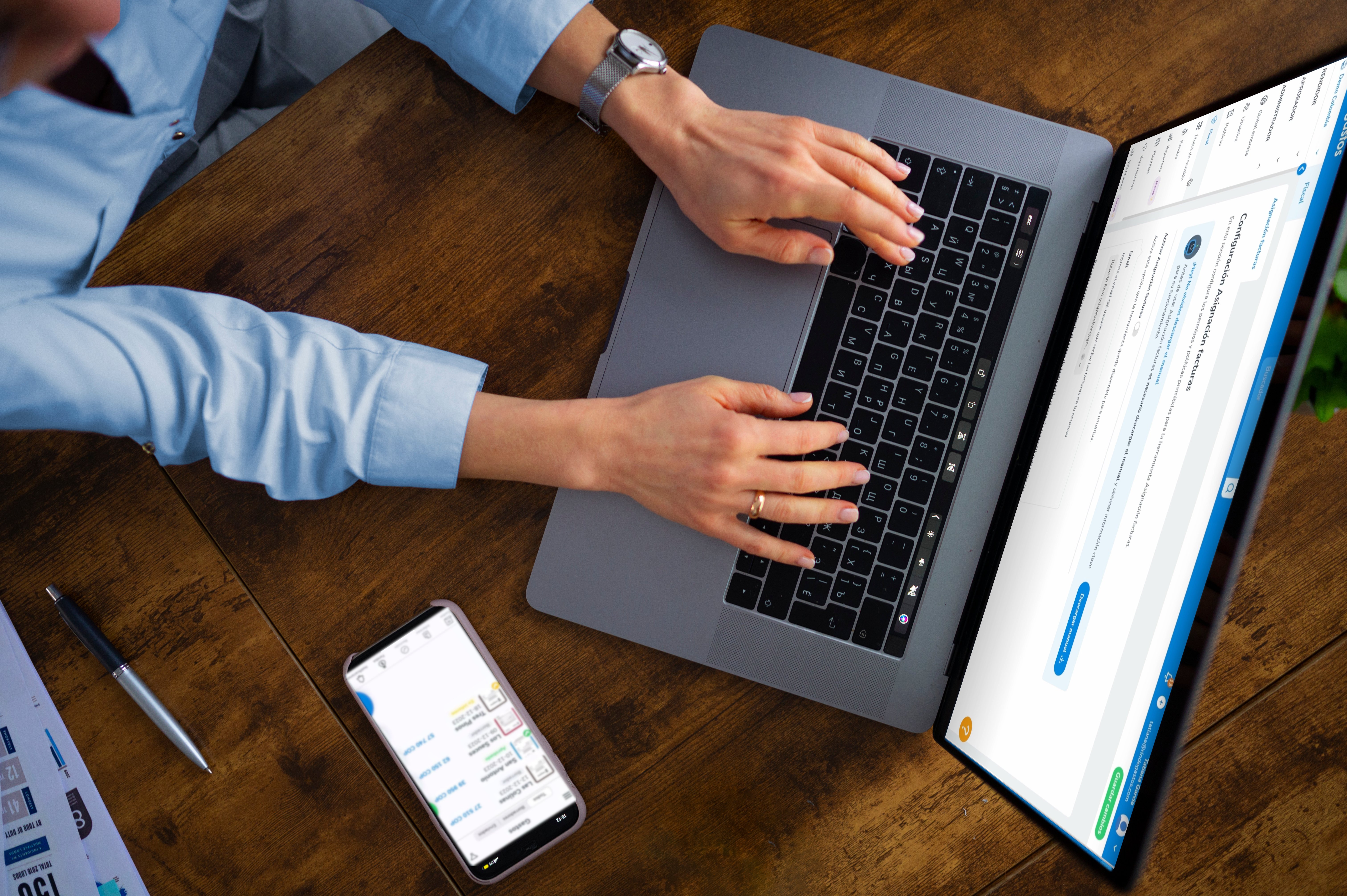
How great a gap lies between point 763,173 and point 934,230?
22cm

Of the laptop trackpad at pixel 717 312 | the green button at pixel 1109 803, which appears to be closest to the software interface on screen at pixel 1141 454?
the green button at pixel 1109 803

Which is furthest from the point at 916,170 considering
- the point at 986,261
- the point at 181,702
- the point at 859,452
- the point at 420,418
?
the point at 181,702

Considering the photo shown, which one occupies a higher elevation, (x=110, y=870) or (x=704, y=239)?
(x=704, y=239)

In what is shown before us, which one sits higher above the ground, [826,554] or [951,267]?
[951,267]

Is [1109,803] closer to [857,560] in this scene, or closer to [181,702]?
[857,560]

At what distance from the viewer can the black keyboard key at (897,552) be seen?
0.85 m

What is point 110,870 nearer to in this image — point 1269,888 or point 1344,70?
point 1269,888

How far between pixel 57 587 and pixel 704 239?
35.0 inches

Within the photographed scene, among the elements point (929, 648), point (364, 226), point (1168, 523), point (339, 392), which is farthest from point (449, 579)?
point (1168, 523)

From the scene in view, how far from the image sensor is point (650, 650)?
0.91 meters

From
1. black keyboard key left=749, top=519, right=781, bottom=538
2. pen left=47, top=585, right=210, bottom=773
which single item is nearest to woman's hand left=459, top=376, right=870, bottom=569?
black keyboard key left=749, top=519, right=781, bottom=538

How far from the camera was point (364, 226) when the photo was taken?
896 mm

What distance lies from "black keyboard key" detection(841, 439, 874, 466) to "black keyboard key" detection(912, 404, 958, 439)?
0.16 feet

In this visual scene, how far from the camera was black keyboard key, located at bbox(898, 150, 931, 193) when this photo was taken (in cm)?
86
